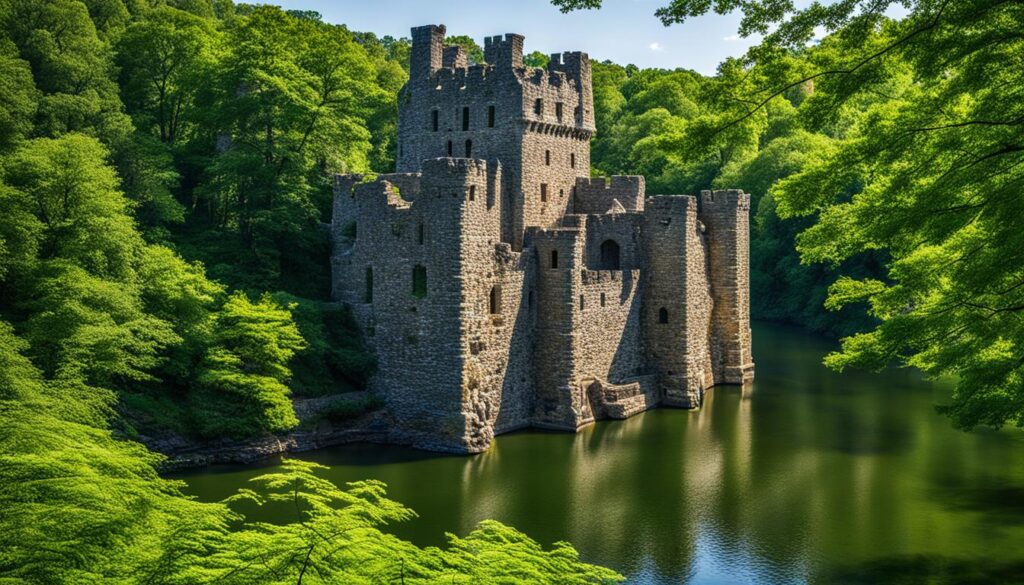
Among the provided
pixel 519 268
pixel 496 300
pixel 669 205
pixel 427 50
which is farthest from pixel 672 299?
pixel 427 50

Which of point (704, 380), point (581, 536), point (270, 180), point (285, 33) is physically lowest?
point (581, 536)

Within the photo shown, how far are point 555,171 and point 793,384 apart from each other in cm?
1191

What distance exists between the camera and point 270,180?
30250 millimetres

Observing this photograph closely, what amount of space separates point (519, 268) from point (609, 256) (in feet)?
21.3

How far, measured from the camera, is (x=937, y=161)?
43.4ft

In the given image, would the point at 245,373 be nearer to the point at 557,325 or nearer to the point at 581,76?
the point at 557,325

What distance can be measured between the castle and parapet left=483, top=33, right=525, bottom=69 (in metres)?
0.05

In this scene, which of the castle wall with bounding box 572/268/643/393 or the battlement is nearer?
the castle wall with bounding box 572/268/643/393

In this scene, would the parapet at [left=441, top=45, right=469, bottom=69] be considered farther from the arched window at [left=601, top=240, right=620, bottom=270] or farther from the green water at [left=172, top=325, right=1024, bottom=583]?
the green water at [left=172, top=325, right=1024, bottom=583]

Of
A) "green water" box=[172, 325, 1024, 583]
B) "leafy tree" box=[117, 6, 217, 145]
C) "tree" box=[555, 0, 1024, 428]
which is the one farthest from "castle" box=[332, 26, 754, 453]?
"tree" box=[555, 0, 1024, 428]

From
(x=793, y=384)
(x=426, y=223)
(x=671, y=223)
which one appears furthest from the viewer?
(x=793, y=384)

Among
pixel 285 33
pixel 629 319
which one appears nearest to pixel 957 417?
pixel 629 319

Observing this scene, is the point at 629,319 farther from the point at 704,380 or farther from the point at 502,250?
the point at 502,250

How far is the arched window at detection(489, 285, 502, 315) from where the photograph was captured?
27.1 metres
